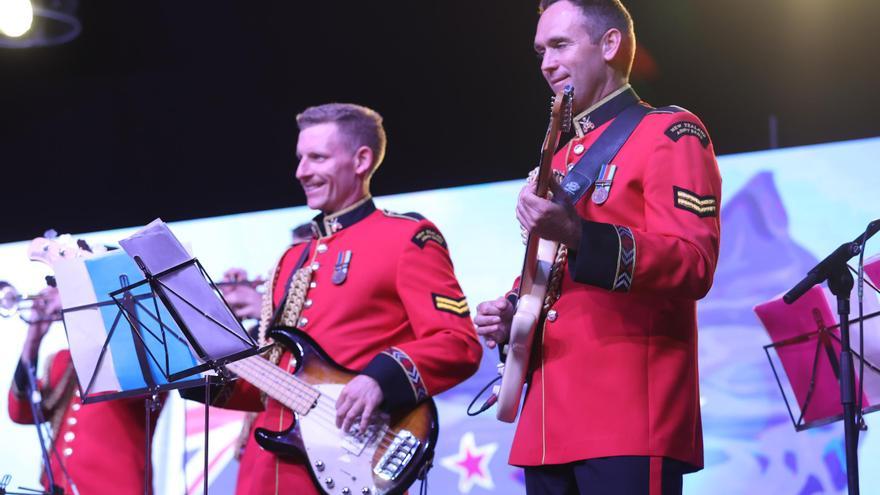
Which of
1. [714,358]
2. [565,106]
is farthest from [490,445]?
[565,106]

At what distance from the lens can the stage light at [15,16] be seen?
509 cm

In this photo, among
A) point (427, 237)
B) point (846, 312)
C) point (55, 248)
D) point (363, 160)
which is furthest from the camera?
point (363, 160)

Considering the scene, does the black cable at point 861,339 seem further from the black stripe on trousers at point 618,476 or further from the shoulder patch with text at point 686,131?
the black stripe on trousers at point 618,476

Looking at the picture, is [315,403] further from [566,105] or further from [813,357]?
[813,357]

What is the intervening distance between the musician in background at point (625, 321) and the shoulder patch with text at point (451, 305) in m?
0.91

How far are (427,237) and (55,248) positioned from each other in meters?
1.23

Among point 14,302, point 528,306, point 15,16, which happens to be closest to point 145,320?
point 528,306

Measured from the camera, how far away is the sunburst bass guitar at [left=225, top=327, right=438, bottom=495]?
305 centimetres

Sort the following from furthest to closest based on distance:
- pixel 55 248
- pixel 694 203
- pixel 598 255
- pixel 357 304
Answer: pixel 357 304, pixel 55 248, pixel 694 203, pixel 598 255

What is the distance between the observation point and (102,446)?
4.25 metres

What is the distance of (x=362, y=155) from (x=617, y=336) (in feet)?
5.93

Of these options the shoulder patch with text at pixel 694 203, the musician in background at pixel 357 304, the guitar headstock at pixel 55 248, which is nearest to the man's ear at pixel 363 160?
the musician in background at pixel 357 304

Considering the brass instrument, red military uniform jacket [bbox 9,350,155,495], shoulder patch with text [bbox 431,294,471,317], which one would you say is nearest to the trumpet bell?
the brass instrument

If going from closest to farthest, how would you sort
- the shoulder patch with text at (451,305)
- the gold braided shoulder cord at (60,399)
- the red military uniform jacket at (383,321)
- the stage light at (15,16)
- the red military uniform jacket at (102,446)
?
the red military uniform jacket at (383,321), the shoulder patch with text at (451,305), the red military uniform jacket at (102,446), the gold braided shoulder cord at (60,399), the stage light at (15,16)
